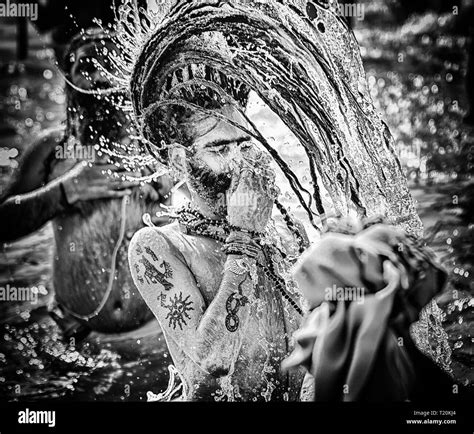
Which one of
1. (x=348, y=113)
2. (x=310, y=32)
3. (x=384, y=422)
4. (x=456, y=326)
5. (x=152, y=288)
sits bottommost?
(x=384, y=422)

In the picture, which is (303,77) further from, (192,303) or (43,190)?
(43,190)

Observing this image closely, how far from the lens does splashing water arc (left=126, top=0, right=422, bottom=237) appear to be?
2.71 metres

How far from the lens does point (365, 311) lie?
8.46 ft

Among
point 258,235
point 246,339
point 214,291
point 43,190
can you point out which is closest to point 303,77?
point 258,235

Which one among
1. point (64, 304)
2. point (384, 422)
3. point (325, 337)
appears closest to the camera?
point (325, 337)

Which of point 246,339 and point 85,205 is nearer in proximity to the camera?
point 246,339

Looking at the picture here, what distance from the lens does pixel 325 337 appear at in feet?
8.47

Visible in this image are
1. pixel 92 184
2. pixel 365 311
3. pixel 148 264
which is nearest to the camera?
pixel 365 311

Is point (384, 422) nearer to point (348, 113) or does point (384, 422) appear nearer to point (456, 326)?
point (456, 326)

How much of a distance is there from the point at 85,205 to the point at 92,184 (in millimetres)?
79

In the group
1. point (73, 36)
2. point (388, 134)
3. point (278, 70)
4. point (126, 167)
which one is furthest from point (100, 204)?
point (388, 134)

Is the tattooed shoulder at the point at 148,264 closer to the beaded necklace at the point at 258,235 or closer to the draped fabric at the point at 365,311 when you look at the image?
the beaded necklace at the point at 258,235

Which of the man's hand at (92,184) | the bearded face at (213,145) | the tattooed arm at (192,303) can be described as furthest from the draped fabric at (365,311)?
the man's hand at (92,184)

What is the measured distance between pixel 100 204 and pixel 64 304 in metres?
0.38
